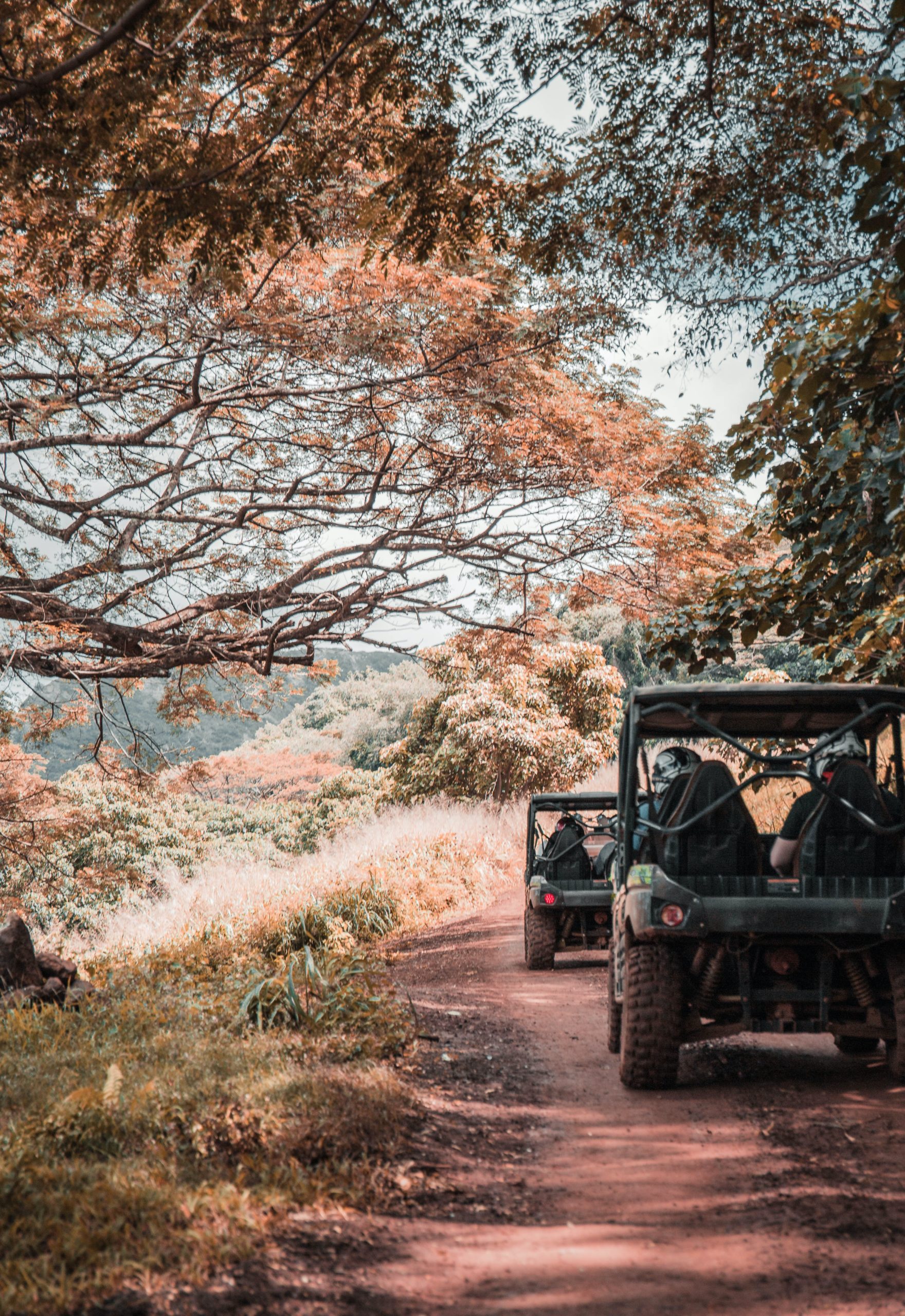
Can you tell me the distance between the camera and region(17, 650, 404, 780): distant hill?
18.1 meters

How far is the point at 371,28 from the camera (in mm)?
5445

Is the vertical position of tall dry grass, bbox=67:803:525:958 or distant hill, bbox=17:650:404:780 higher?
distant hill, bbox=17:650:404:780

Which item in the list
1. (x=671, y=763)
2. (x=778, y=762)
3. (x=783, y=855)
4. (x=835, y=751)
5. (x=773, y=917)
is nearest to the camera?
(x=773, y=917)

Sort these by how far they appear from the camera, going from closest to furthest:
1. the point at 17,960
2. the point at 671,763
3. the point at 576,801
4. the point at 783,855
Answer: the point at 783,855, the point at 671,763, the point at 17,960, the point at 576,801

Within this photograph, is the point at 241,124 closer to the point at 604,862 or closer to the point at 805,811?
the point at 805,811

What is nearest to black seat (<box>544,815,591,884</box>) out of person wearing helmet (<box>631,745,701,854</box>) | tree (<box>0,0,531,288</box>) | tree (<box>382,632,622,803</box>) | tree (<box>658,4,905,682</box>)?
tree (<box>658,4,905,682</box>)

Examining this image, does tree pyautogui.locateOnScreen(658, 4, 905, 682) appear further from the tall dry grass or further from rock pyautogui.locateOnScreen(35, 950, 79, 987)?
the tall dry grass

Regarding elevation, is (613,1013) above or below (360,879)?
below

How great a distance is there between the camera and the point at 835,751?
18.9 ft

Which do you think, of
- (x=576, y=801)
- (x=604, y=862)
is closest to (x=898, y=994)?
(x=604, y=862)

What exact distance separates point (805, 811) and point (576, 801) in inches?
199

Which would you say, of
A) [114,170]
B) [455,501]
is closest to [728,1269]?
[114,170]

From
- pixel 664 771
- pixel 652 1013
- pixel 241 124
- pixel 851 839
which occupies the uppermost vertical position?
pixel 241 124

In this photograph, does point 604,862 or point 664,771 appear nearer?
point 664,771
